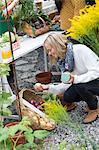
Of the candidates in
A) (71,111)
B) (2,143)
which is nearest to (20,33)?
(71,111)

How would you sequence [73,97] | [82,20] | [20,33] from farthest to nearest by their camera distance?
[20,33] → [73,97] → [82,20]

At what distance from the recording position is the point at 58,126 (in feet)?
9.98

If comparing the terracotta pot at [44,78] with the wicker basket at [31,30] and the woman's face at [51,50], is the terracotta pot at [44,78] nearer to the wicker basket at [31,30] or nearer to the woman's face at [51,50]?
the wicker basket at [31,30]

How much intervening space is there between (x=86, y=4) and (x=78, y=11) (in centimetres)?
14

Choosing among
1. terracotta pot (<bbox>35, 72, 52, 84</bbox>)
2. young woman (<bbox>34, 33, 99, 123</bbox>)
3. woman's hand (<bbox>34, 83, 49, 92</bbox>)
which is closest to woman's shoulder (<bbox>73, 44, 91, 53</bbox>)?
young woman (<bbox>34, 33, 99, 123</bbox>)

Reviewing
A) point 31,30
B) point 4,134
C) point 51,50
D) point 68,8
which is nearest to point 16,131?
point 4,134

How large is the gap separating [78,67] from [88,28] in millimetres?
324

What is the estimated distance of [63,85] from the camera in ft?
10.5

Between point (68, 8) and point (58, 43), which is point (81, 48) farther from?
point (68, 8)

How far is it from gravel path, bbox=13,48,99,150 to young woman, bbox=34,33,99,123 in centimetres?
11

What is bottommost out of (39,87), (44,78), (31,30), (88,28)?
(44,78)

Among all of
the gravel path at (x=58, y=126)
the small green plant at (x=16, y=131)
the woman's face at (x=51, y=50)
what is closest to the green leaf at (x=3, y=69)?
the small green plant at (x=16, y=131)

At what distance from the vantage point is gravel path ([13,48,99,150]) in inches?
111

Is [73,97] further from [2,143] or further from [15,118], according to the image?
[2,143]
